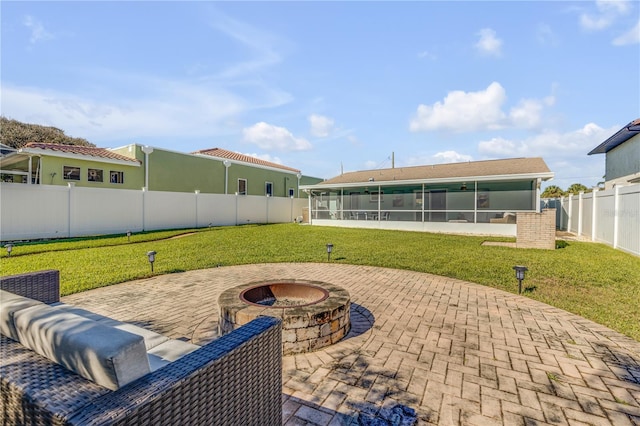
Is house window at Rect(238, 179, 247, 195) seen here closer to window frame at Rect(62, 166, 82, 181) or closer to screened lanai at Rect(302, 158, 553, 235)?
screened lanai at Rect(302, 158, 553, 235)

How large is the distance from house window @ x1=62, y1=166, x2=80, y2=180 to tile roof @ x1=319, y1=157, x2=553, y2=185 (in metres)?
17.4

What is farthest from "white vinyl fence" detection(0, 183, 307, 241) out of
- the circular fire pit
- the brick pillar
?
the brick pillar

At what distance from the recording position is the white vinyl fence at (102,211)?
37.6 feet

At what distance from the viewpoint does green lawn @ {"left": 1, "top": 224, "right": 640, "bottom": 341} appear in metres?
5.50

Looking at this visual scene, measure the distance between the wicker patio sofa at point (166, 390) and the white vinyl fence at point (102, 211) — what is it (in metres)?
13.7

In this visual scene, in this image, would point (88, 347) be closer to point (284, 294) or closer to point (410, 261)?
point (284, 294)

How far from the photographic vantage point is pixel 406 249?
1084 cm

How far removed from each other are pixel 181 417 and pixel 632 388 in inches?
156

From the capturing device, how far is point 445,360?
129 inches

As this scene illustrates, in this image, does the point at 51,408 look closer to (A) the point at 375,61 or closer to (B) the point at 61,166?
(A) the point at 375,61

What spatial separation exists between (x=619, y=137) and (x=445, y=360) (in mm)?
20964

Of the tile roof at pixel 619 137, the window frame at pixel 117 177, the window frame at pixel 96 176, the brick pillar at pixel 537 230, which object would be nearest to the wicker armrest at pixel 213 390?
the brick pillar at pixel 537 230

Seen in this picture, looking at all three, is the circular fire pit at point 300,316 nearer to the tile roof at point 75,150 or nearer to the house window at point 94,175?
the tile roof at point 75,150

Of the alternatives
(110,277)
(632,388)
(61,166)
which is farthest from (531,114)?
(61,166)
